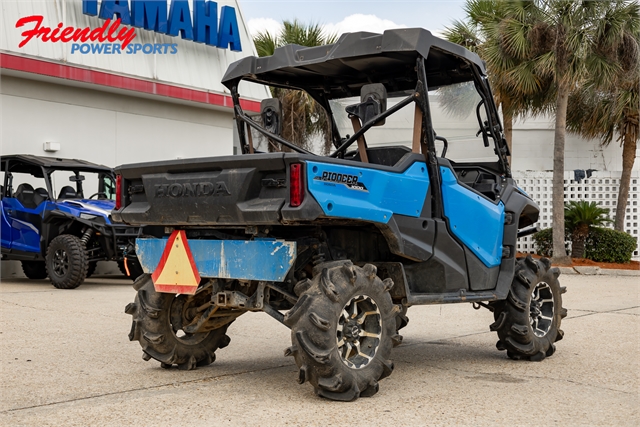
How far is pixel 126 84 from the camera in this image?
16047 mm

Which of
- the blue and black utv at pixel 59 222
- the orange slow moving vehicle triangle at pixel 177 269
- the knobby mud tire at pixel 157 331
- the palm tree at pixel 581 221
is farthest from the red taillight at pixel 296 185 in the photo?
the palm tree at pixel 581 221

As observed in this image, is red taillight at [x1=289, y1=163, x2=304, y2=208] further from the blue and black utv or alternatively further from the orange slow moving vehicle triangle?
the blue and black utv

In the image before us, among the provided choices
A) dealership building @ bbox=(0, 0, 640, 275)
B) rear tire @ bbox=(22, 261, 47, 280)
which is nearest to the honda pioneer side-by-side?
rear tire @ bbox=(22, 261, 47, 280)

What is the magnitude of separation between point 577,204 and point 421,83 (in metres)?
14.7

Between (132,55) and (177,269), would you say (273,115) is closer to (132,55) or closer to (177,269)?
(177,269)

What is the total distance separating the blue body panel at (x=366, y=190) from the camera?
4676 mm

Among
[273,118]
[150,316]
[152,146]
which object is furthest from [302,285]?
[152,146]

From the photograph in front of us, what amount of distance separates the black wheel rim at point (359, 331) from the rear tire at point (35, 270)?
1069 cm

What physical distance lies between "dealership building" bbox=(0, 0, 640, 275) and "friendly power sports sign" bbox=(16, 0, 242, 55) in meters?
0.02

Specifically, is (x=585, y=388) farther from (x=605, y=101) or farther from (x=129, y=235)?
(x=605, y=101)

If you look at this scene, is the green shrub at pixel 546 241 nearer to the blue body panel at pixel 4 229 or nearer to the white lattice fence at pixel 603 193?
the white lattice fence at pixel 603 193

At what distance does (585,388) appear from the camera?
17.6 ft

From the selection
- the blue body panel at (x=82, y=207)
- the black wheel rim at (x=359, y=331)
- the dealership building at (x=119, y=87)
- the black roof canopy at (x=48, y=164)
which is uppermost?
the dealership building at (x=119, y=87)

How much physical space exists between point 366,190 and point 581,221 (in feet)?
49.2
